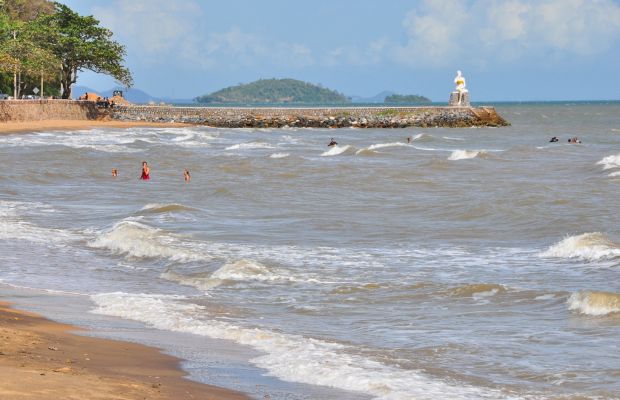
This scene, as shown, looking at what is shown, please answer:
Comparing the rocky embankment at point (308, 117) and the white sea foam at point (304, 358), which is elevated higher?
the rocky embankment at point (308, 117)

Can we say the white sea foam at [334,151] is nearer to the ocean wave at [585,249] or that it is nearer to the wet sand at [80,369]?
the ocean wave at [585,249]

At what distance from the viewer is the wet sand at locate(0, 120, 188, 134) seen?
67.6m

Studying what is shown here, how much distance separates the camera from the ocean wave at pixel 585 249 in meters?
18.5

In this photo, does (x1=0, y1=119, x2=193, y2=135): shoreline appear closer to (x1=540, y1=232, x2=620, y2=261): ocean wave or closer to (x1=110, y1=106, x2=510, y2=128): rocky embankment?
(x1=110, y1=106, x2=510, y2=128): rocky embankment

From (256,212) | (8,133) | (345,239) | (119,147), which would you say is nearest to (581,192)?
(256,212)

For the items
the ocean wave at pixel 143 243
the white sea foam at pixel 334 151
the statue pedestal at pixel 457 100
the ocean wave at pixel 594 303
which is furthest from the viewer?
the statue pedestal at pixel 457 100

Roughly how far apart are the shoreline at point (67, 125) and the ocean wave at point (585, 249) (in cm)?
5027

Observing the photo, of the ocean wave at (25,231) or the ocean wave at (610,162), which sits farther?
the ocean wave at (610,162)

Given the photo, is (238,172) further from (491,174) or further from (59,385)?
(59,385)

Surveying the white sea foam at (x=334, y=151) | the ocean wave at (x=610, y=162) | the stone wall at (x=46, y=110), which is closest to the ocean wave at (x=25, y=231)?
the ocean wave at (x=610, y=162)

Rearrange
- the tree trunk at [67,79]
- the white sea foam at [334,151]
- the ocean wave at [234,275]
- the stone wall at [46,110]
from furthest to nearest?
the tree trunk at [67,79], the stone wall at [46,110], the white sea foam at [334,151], the ocean wave at [234,275]

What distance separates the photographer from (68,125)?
7356 centimetres

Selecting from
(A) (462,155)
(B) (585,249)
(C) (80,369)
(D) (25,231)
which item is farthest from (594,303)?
(A) (462,155)

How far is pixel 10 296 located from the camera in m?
14.1
